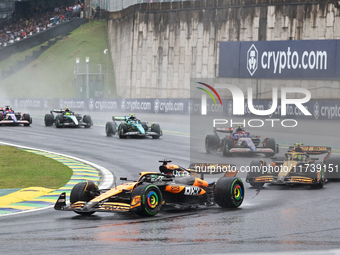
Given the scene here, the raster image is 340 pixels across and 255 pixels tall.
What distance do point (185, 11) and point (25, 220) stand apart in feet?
164

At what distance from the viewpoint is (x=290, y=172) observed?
53.6 feet

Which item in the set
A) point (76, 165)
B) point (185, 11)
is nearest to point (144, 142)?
point (76, 165)

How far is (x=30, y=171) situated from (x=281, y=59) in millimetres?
31559

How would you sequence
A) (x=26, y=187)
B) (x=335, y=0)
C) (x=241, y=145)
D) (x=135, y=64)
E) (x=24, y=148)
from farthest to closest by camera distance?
1. (x=135, y=64)
2. (x=335, y=0)
3. (x=24, y=148)
4. (x=241, y=145)
5. (x=26, y=187)

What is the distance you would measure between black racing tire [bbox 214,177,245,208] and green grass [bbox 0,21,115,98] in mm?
62867

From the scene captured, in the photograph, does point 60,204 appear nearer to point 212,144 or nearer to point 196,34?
point 212,144

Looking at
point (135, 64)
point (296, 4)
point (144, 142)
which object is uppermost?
point (296, 4)

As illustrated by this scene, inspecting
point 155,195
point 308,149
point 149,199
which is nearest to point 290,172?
point 308,149

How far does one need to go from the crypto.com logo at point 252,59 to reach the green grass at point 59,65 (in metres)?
28.2

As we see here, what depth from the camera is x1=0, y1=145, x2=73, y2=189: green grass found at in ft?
55.9

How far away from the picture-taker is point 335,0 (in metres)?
47.3

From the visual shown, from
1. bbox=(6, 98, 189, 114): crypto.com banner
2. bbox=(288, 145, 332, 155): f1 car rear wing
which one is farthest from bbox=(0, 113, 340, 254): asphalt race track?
bbox=(6, 98, 189, 114): crypto.com banner

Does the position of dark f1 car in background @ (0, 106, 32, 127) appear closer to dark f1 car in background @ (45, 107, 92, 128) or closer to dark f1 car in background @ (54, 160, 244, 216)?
dark f1 car in background @ (45, 107, 92, 128)

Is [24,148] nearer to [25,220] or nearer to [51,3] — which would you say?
[25,220]
